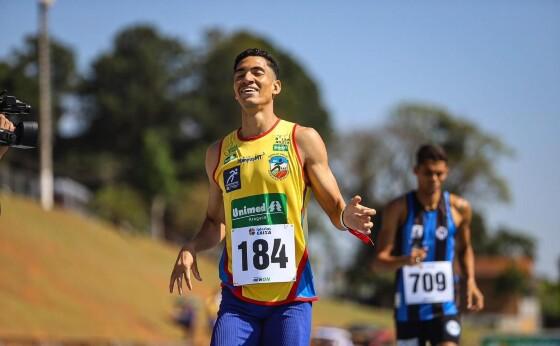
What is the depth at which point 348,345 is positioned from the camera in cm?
1096

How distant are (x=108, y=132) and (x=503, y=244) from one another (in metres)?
42.4

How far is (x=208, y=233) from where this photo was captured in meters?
6.68

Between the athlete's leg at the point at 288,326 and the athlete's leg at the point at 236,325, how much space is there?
75mm

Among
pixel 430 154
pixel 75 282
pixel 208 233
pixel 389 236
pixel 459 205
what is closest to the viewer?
pixel 208 233

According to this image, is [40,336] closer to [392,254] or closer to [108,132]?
[392,254]

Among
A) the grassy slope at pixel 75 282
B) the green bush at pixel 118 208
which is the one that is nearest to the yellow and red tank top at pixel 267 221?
the grassy slope at pixel 75 282

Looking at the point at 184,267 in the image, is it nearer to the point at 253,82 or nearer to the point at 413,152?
the point at 253,82

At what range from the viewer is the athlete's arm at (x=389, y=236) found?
8633 mm

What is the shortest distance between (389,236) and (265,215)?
305 centimetres

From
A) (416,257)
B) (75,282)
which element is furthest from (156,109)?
(416,257)

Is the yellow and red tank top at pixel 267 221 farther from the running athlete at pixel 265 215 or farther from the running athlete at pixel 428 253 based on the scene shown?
the running athlete at pixel 428 253

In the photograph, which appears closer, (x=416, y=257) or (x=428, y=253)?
(x=416, y=257)

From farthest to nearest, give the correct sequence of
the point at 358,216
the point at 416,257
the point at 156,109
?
the point at 156,109 → the point at 416,257 → the point at 358,216

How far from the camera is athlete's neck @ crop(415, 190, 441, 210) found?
8992 millimetres
